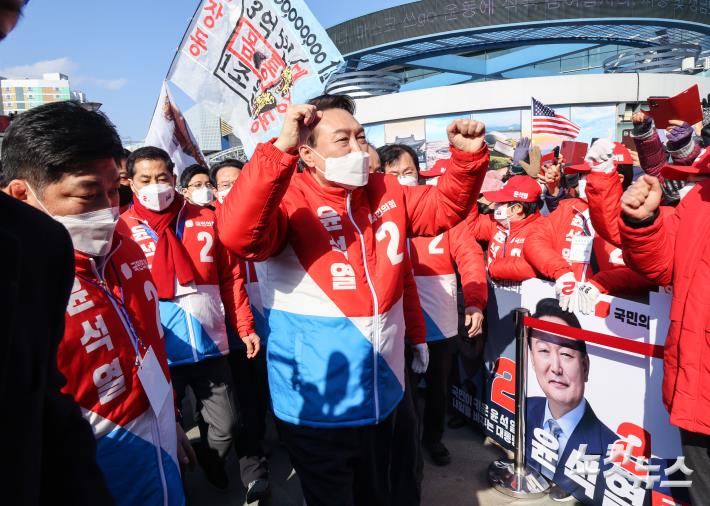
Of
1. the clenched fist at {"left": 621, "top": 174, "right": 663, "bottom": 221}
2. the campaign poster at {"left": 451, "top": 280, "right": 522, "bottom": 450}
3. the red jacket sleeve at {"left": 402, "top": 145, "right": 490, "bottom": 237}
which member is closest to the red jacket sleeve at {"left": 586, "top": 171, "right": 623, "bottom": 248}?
the clenched fist at {"left": 621, "top": 174, "right": 663, "bottom": 221}

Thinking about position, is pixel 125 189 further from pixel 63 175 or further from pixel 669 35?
pixel 669 35

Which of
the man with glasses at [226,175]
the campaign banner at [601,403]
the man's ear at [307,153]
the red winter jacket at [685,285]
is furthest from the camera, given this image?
the man with glasses at [226,175]

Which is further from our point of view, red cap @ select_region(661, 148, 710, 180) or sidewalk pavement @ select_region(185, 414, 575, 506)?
sidewalk pavement @ select_region(185, 414, 575, 506)

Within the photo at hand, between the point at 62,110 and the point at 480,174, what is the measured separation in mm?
1471

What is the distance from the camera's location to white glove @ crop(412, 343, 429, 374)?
8.73ft

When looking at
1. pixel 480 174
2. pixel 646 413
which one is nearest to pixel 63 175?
pixel 480 174

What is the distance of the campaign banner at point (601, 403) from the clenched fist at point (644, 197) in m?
0.63

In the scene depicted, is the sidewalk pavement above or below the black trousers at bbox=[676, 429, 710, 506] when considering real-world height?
below

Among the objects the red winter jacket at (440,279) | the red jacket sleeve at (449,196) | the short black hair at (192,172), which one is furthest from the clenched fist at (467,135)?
the short black hair at (192,172)

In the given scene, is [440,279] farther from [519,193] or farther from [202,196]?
[202,196]

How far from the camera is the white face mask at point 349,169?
1.89 metres

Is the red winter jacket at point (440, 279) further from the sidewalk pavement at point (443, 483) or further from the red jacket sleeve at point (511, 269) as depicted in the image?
the sidewalk pavement at point (443, 483)

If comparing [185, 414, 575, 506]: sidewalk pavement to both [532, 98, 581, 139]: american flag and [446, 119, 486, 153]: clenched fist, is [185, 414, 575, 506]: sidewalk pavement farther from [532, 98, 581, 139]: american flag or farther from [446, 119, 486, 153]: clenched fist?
[532, 98, 581, 139]: american flag

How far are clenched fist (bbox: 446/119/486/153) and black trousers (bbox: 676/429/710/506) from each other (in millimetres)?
1400
